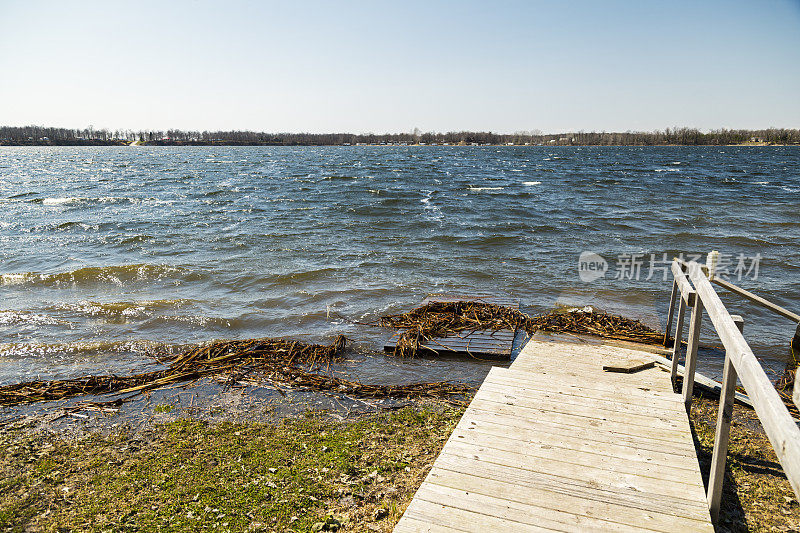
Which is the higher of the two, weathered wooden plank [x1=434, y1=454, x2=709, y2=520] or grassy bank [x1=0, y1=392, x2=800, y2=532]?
weathered wooden plank [x1=434, y1=454, x2=709, y2=520]

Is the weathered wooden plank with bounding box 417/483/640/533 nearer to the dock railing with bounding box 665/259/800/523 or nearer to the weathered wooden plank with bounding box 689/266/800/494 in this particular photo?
the dock railing with bounding box 665/259/800/523

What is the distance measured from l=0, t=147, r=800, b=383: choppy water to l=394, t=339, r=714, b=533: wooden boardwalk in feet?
8.37

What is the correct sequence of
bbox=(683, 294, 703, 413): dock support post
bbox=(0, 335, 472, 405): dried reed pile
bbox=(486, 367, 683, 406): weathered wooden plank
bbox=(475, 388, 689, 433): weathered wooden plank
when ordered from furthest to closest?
bbox=(0, 335, 472, 405): dried reed pile → bbox=(486, 367, 683, 406): weathered wooden plank → bbox=(683, 294, 703, 413): dock support post → bbox=(475, 388, 689, 433): weathered wooden plank

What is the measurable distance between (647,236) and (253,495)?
19957 millimetres

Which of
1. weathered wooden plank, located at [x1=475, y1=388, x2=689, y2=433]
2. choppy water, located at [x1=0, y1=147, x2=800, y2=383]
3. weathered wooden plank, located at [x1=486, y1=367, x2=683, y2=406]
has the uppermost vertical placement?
weathered wooden plank, located at [x1=475, y1=388, x2=689, y2=433]

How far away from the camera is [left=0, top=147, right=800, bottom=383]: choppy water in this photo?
9.69 metres

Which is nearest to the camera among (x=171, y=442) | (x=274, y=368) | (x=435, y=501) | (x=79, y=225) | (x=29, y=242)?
(x=435, y=501)

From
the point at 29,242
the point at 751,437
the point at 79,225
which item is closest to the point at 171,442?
the point at 751,437

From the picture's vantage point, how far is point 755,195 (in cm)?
3494

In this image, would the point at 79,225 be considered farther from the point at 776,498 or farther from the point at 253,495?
the point at 776,498

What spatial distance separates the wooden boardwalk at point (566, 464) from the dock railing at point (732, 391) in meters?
0.25

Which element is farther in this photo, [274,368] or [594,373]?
[274,368]

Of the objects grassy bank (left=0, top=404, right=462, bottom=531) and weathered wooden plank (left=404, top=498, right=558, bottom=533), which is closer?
weathered wooden plank (left=404, top=498, right=558, bottom=533)

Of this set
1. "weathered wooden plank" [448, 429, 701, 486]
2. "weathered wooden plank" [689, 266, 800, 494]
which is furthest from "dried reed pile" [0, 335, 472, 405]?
"weathered wooden plank" [689, 266, 800, 494]
